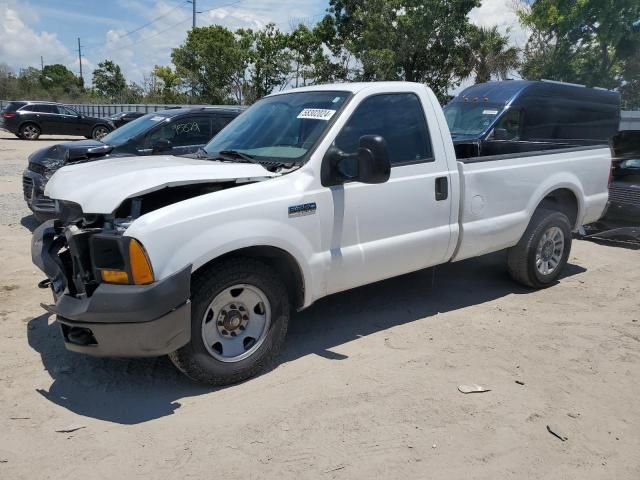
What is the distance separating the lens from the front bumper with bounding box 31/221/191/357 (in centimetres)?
320

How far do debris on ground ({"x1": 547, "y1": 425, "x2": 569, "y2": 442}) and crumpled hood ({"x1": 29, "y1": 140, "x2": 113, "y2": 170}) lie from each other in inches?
255

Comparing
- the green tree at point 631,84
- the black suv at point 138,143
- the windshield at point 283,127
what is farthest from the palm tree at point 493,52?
the windshield at point 283,127

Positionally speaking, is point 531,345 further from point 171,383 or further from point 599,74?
point 599,74

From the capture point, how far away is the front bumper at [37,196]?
6848 millimetres

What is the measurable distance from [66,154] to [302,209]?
539cm

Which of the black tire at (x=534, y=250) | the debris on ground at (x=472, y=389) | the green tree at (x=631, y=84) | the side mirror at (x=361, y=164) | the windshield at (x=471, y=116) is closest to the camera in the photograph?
the debris on ground at (x=472, y=389)

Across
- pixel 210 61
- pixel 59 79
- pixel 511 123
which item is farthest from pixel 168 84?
pixel 511 123

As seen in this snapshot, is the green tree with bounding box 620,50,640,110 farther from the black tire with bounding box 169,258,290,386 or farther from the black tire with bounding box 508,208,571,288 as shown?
the black tire with bounding box 169,258,290,386

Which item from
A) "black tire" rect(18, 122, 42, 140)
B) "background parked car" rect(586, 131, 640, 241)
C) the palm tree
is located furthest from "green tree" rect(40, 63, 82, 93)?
"background parked car" rect(586, 131, 640, 241)

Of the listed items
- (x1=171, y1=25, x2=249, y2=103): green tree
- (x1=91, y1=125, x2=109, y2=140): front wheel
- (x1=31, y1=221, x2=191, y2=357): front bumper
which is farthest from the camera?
(x1=171, y1=25, x2=249, y2=103): green tree

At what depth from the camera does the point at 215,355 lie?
3682 mm

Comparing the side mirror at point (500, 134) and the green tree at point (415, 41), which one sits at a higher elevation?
the green tree at point (415, 41)

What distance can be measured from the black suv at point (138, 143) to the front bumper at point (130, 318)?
4217mm

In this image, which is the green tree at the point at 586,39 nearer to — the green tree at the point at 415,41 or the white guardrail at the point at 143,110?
the white guardrail at the point at 143,110
